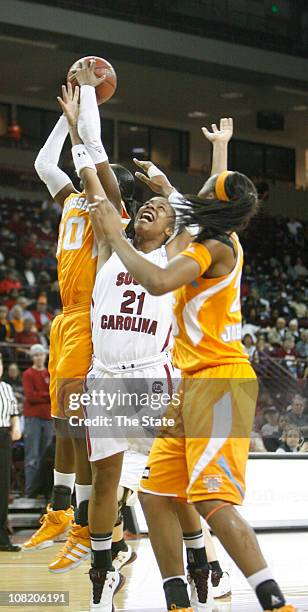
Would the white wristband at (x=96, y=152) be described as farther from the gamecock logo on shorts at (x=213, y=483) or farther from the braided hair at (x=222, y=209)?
the gamecock logo on shorts at (x=213, y=483)

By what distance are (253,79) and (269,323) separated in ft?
22.1

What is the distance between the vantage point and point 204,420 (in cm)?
449

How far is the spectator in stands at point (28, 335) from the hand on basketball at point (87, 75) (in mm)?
10585

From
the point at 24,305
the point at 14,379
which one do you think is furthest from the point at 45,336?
the point at 14,379

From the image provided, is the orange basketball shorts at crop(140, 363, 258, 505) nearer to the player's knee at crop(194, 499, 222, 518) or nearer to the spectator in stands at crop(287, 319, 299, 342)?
the player's knee at crop(194, 499, 222, 518)

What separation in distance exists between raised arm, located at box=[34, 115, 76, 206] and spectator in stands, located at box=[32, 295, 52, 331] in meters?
11.2

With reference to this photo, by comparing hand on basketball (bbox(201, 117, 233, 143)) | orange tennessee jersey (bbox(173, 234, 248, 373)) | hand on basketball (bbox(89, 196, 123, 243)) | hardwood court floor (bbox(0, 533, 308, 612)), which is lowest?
hardwood court floor (bbox(0, 533, 308, 612))

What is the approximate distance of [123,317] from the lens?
Answer: 212 inches

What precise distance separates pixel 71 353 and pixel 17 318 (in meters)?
11.2

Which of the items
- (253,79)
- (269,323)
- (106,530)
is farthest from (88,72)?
(253,79)

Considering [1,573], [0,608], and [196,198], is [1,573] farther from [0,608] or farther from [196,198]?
[196,198]

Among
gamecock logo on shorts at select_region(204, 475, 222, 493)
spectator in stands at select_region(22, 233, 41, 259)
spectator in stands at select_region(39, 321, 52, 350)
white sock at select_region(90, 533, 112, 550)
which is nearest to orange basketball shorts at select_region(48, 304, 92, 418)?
white sock at select_region(90, 533, 112, 550)

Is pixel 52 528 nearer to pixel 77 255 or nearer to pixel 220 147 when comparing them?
pixel 77 255

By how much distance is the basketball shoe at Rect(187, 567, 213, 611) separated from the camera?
16.8ft
